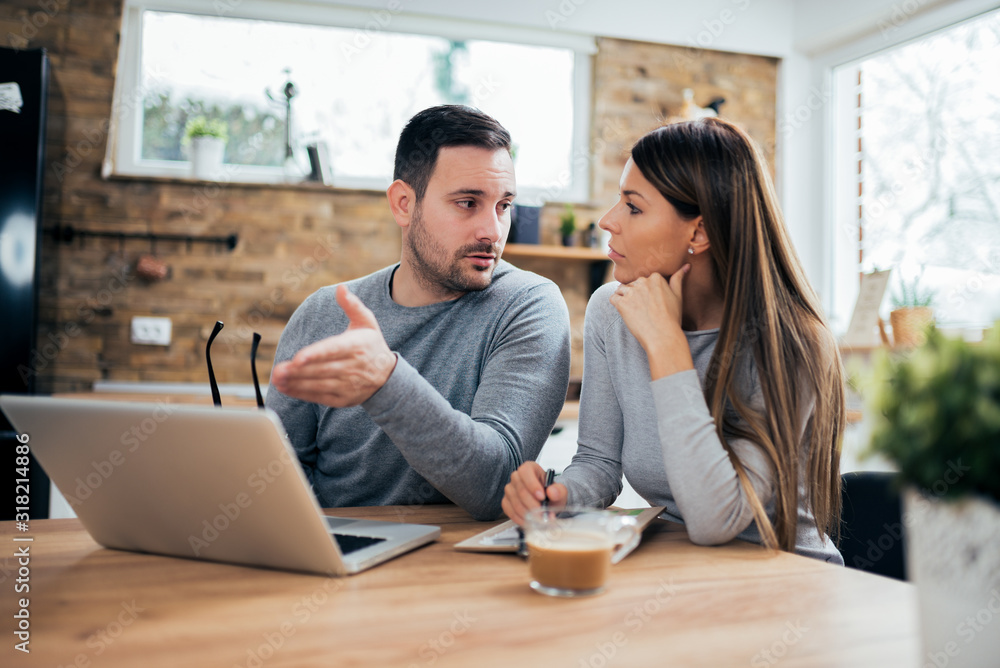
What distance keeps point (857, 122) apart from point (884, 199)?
0.48 m

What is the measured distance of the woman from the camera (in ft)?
3.35

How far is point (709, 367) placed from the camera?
3.85ft

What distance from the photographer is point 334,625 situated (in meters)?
0.63

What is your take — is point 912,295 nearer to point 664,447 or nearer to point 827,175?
point 827,175

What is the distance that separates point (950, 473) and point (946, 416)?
0.03 m

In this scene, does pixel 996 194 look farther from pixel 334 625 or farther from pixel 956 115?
pixel 334 625

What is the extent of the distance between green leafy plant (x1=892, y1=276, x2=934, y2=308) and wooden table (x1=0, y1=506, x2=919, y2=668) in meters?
2.33

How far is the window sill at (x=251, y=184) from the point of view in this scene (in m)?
3.11

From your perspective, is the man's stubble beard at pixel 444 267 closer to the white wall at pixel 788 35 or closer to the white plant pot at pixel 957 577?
the white plant pot at pixel 957 577
